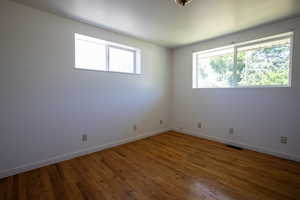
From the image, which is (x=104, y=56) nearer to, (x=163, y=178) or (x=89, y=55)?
(x=89, y=55)

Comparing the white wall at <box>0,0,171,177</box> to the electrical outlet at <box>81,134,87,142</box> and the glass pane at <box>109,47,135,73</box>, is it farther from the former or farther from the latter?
the glass pane at <box>109,47,135,73</box>

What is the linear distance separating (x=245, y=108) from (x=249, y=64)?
2.95 feet

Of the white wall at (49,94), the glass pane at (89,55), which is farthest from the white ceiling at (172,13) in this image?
the glass pane at (89,55)

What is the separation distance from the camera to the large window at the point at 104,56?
249 centimetres

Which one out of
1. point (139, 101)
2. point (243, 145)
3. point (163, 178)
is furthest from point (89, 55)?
point (243, 145)

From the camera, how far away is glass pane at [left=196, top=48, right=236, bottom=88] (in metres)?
2.99

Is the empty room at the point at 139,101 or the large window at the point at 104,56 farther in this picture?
the large window at the point at 104,56

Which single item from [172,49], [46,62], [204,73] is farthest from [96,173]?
[172,49]

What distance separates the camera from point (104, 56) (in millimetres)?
2807

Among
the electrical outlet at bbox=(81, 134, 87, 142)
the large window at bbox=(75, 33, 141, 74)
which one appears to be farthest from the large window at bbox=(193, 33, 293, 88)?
the electrical outlet at bbox=(81, 134, 87, 142)

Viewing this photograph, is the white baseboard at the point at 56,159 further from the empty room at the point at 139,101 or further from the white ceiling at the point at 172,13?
the white ceiling at the point at 172,13

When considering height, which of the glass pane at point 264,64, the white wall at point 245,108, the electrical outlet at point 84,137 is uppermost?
the glass pane at point 264,64

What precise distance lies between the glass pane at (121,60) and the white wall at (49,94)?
204 mm

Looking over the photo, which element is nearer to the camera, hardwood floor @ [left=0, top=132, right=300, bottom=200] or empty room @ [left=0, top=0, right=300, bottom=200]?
hardwood floor @ [left=0, top=132, right=300, bottom=200]
